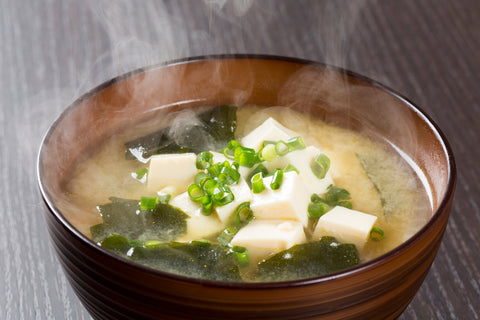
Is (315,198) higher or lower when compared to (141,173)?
lower

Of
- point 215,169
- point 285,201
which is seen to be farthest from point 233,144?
point 285,201

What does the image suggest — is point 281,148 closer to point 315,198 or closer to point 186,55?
point 315,198

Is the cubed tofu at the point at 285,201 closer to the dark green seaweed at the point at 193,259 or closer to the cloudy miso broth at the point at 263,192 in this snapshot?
the cloudy miso broth at the point at 263,192

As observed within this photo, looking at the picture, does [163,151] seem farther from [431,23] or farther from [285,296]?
[431,23]

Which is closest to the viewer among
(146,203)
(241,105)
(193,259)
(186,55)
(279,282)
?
(279,282)

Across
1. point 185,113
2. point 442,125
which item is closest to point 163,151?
point 185,113

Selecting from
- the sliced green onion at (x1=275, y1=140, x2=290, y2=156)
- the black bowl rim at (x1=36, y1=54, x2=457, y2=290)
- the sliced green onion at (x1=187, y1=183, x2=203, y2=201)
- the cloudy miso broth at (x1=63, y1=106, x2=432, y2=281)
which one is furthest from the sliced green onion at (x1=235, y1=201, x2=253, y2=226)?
the black bowl rim at (x1=36, y1=54, x2=457, y2=290)

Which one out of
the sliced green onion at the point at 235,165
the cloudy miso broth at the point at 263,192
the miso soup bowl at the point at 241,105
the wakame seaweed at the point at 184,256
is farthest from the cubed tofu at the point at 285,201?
the miso soup bowl at the point at 241,105
